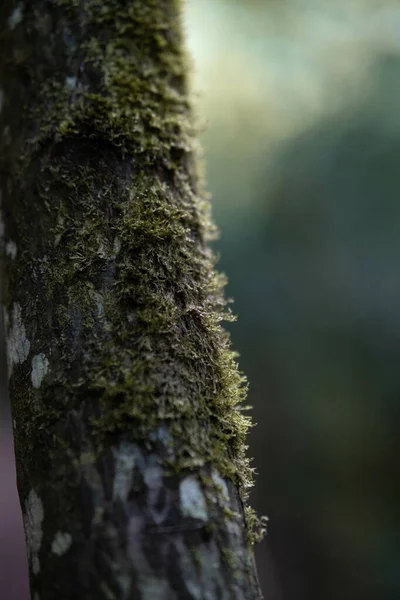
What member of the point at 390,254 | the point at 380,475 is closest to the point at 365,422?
the point at 380,475

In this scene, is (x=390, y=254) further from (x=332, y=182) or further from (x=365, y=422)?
(x=365, y=422)

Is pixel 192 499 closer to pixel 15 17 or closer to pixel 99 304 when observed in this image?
pixel 99 304

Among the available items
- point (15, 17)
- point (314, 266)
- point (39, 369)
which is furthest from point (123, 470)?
point (314, 266)

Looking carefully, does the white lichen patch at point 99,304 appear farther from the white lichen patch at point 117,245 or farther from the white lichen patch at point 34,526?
the white lichen patch at point 34,526

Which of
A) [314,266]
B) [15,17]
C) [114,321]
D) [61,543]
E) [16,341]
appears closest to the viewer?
[61,543]

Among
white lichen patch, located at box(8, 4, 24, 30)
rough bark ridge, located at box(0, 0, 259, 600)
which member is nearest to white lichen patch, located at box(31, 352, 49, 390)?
rough bark ridge, located at box(0, 0, 259, 600)

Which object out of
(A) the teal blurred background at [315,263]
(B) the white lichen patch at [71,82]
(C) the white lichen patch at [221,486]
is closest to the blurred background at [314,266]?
(A) the teal blurred background at [315,263]
